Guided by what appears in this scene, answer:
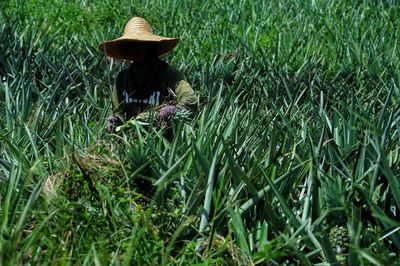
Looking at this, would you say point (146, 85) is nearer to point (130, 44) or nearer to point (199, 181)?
point (130, 44)

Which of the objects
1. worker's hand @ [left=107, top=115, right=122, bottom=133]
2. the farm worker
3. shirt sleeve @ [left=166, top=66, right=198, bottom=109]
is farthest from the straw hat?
worker's hand @ [left=107, top=115, right=122, bottom=133]

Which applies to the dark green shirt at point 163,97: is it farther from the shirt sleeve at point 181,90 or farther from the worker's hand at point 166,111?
the worker's hand at point 166,111

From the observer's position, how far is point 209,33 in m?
6.78

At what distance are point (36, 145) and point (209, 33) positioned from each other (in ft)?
10.8

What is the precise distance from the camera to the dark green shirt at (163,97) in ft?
13.8

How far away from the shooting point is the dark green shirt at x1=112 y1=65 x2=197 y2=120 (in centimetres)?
419

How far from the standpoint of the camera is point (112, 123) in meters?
4.11

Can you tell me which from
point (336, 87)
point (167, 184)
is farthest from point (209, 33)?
point (167, 184)

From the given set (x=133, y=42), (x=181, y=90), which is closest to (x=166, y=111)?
Answer: (x=181, y=90)

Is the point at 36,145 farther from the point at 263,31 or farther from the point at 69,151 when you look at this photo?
the point at 263,31

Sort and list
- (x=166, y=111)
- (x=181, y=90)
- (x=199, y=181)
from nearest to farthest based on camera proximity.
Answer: (x=199, y=181)
(x=166, y=111)
(x=181, y=90)

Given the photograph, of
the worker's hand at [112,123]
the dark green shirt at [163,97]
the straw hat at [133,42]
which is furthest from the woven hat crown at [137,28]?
the worker's hand at [112,123]

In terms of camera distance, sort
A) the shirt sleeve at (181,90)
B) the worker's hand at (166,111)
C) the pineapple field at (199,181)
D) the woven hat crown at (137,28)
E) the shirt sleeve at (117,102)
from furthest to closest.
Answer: the woven hat crown at (137,28) < the shirt sleeve at (117,102) < the shirt sleeve at (181,90) < the worker's hand at (166,111) < the pineapple field at (199,181)

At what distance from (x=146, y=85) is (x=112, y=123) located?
10.9 inches
